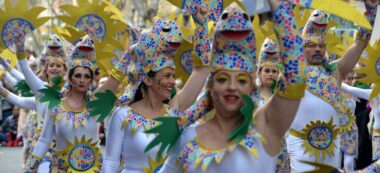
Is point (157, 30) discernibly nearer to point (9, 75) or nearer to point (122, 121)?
point (122, 121)

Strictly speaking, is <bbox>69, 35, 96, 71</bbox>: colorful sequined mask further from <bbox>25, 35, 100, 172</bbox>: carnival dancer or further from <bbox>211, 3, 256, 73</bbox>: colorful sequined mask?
<bbox>211, 3, 256, 73</bbox>: colorful sequined mask

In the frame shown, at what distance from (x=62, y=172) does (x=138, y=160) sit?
203 centimetres

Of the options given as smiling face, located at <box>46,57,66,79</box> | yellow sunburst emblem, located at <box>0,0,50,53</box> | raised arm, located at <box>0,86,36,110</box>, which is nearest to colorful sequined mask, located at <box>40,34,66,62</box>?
smiling face, located at <box>46,57,66,79</box>

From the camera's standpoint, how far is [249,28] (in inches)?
165

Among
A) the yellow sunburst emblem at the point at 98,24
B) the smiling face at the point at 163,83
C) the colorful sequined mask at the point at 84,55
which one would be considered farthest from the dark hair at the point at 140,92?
the yellow sunburst emblem at the point at 98,24

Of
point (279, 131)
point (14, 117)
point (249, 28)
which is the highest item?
point (249, 28)

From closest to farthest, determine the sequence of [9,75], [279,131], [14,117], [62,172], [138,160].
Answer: [279,131] < [138,160] < [62,172] < [9,75] < [14,117]

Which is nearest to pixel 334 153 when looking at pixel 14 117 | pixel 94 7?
pixel 94 7

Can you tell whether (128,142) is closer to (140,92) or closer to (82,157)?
(140,92)

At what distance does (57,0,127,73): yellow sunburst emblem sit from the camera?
9289 millimetres

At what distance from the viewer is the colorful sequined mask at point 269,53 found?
7888mm

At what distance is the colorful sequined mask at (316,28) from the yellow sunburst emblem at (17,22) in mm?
2410

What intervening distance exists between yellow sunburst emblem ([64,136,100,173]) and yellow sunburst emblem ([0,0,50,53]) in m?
1.02

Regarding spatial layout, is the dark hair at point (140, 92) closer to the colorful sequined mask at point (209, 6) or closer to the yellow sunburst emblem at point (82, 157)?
the colorful sequined mask at point (209, 6)
